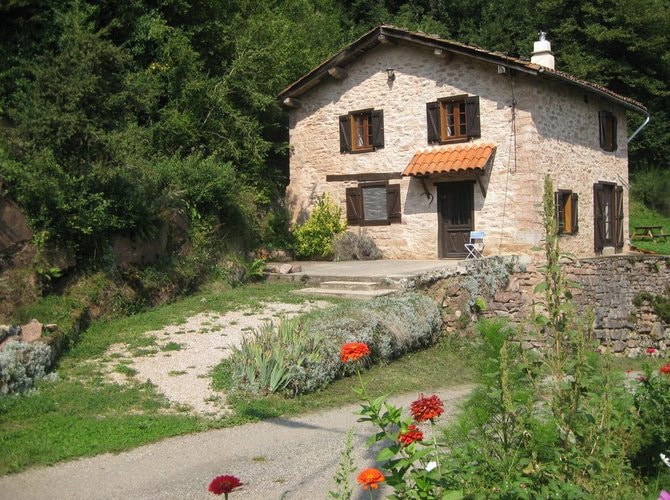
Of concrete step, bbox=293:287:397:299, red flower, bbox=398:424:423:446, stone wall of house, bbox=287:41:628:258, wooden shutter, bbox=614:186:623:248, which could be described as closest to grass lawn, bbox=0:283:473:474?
concrete step, bbox=293:287:397:299

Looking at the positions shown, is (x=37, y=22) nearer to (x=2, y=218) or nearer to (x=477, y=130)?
(x=2, y=218)

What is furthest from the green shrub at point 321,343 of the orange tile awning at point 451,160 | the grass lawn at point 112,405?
the orange tile awning at point 451,160

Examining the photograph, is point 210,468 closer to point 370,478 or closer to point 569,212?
point 370,478

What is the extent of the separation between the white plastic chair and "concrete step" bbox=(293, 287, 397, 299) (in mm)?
4513

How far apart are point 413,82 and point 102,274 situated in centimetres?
1032

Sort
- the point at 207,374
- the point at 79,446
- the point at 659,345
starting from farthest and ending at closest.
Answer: the point at 659,345 → the point at 207,374 → the point at 79,446

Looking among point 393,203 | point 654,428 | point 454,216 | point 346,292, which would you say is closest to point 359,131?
point 393,203

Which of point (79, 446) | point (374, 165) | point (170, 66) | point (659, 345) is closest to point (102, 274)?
point (79, 446)

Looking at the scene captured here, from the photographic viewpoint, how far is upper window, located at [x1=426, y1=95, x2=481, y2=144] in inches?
671

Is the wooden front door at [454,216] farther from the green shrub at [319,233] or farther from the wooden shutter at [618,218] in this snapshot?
the wooden shutter at [618,218]

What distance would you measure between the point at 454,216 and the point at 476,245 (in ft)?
3.81

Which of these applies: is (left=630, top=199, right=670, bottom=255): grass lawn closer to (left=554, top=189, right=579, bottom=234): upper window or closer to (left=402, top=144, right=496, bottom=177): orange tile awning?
(left=554, top=189, right=579, bottom=234): upper window

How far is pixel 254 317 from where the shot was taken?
1091 centimetres

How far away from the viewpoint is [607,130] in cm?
1978
